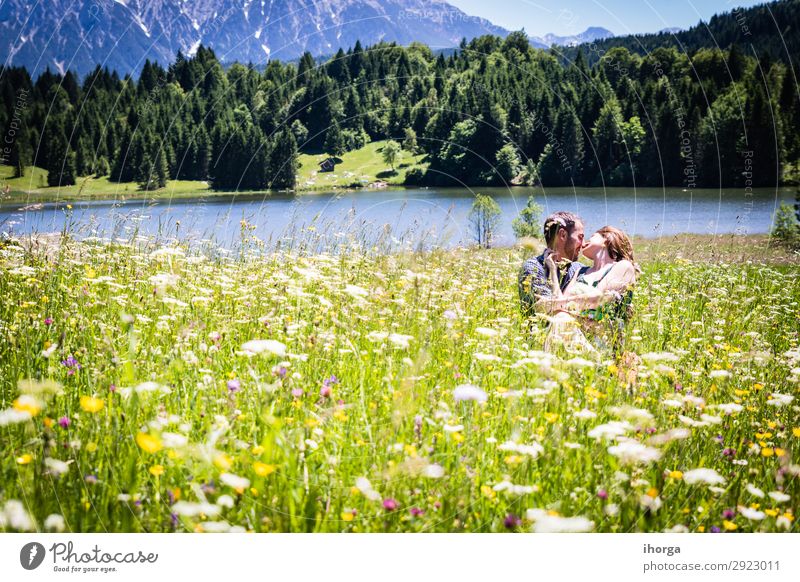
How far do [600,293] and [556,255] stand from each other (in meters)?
0.47

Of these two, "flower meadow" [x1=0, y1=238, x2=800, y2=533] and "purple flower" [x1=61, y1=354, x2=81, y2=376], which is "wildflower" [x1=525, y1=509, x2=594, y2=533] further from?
"purple flower" [x1=61, y1=354, x2=81, y2=376]

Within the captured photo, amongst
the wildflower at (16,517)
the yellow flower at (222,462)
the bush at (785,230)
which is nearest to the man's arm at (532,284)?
the yellow flower at (222,462)

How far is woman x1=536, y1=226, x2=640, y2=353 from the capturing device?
14.0 ft

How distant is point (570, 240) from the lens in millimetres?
4723

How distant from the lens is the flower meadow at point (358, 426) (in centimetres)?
227

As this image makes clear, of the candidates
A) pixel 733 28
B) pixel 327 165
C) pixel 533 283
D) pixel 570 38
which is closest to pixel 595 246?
pixel 533 283

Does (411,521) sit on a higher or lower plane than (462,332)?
lower

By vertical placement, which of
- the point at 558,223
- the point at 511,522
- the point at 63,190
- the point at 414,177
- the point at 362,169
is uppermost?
the point at 362,169

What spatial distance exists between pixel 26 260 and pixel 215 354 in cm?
266

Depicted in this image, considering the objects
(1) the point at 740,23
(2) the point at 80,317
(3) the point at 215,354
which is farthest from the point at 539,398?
(1) the point at 740,23

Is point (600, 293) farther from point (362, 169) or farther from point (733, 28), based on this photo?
point (362, 169)

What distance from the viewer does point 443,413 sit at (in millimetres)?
2531

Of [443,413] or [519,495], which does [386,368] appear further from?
[519,495]
